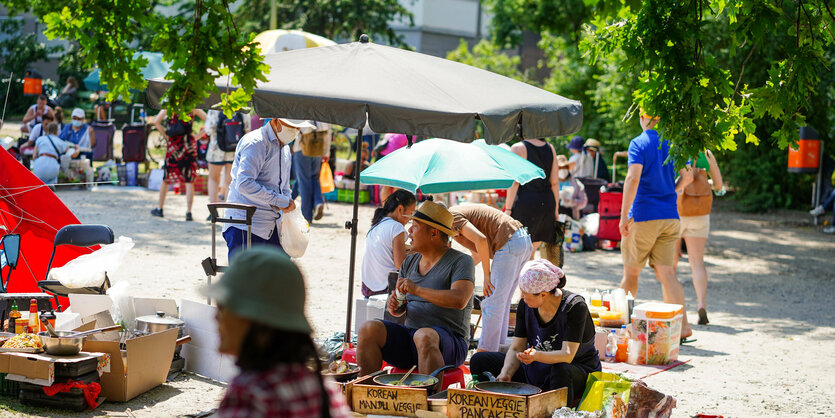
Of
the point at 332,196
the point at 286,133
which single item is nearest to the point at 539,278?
the point at 286,133

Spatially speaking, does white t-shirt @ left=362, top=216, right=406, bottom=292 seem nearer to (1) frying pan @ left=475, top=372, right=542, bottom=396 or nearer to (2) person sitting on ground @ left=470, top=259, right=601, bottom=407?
(2) person sitting on ground @ left=470, top=259, right=601, bottom=407

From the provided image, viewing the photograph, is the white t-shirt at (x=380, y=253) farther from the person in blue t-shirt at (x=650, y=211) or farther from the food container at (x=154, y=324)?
the person in blue t-shirt at (x=650, y=211)

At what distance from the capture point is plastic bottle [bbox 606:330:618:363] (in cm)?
721

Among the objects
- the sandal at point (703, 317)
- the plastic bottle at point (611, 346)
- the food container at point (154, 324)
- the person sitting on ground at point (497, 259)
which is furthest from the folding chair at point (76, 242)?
the sandal at point (703, 317)

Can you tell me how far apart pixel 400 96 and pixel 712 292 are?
613 centimetres

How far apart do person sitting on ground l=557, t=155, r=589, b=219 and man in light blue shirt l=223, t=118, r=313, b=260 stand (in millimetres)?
6296

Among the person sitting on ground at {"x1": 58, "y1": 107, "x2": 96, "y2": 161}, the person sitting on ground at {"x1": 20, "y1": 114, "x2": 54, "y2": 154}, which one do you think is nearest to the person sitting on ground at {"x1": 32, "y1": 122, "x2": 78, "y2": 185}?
the person sitting on ground at {"x1": 20, "y1": 114, "x2": 54, "y2": 154}

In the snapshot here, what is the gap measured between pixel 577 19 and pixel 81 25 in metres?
20.2

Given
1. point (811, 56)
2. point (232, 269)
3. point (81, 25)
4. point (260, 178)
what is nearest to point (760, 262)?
point (811, 56)

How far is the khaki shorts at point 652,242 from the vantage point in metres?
7.61

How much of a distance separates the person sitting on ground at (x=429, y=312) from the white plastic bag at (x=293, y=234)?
1411 mm

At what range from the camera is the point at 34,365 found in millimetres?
5191

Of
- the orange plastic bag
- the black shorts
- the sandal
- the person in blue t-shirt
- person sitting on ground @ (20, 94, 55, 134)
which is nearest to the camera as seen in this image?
the black shorts

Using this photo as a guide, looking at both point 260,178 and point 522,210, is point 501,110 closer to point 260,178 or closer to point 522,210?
point 260,178
